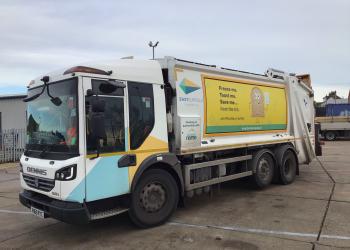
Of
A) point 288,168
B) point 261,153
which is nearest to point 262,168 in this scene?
point 261,153

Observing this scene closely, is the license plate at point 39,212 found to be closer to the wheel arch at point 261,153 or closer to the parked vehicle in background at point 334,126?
the wheel arch at point 261,153

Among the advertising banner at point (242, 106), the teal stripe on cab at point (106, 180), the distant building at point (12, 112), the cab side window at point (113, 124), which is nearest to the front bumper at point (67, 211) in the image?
the teal stripe on cab at point (106, 180)

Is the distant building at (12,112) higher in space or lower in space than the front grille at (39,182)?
higher

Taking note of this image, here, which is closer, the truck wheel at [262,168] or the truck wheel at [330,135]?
the truck wheel at [262,168]

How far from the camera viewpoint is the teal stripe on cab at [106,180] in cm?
538

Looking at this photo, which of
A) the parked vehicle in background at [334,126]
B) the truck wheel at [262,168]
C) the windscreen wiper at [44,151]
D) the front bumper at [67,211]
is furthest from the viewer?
the parked vehicle in background at [334,126]

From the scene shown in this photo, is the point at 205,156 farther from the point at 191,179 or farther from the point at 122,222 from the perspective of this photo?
the point at 122,222

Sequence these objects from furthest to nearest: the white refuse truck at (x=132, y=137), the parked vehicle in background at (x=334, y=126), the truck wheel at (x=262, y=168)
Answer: the parked vehicle in background at (x=334, y=126), the truck wheel at (x=262, y=168), the white refuse truck at (x=132, y=137)

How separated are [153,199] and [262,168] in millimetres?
3884

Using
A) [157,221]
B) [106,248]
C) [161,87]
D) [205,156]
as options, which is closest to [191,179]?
[205,156]

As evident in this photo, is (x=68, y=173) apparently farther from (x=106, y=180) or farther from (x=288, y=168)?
(x=288, y=168)

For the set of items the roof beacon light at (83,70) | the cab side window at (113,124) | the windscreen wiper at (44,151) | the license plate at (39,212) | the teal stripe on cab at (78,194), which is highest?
the roof beacon light at (83,70)

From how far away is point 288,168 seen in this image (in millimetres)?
10203

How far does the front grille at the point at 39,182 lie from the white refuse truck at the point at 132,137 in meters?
0.02
